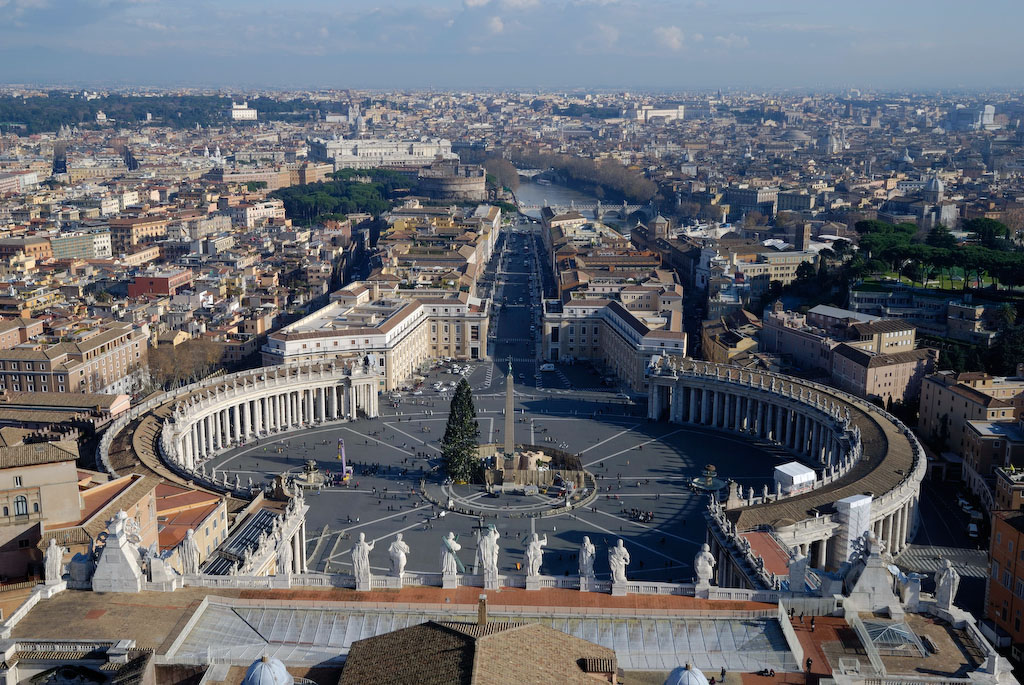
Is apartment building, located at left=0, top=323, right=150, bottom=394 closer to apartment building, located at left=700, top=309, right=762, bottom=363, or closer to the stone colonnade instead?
the stone colonnade

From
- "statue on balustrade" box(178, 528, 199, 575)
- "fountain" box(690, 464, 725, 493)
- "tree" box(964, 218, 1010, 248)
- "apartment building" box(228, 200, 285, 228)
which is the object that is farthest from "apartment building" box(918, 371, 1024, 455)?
"apartment building" box(228, 200, 285, 228)

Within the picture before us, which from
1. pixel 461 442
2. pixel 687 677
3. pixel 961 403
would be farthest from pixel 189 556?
pixel 961 403

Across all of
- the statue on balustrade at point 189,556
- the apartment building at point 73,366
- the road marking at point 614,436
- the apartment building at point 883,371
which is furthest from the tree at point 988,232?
the statue on balustrade at point 189,556

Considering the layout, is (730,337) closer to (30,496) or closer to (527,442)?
(527,442)

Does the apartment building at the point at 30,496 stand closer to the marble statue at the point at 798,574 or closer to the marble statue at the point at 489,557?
the marble statue at the point at 489,557

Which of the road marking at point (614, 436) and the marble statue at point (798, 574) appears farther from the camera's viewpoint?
the road marking at point (614, 436)
